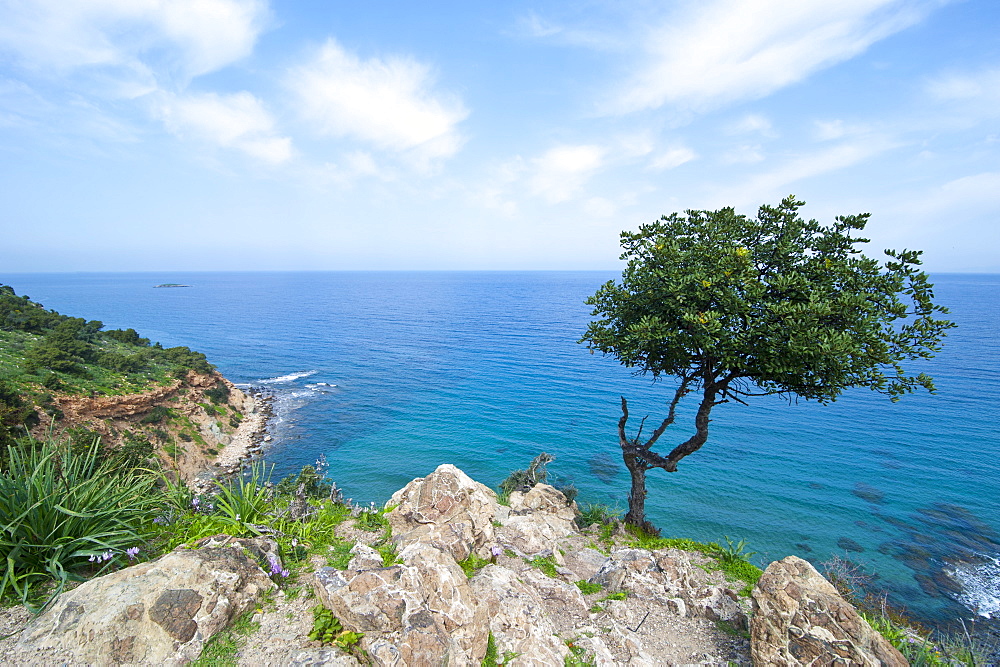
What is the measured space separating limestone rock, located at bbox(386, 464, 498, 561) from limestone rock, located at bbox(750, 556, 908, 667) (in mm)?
5469

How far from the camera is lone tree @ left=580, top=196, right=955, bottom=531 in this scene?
1020 cm

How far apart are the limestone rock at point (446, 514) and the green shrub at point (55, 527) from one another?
16.1 ft

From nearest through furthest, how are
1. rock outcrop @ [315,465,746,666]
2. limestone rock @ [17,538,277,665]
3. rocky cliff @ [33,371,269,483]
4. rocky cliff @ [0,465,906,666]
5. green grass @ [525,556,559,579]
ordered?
Result: limestone rock @ [17,538,277,665]
rocky cliff @ [0,465,906,666]
rock outcrop @ [315,465,746,666]
green grass @ [525,556,559,579]
rocky cliff @ [33,371,269,483]

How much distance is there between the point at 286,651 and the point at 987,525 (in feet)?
114

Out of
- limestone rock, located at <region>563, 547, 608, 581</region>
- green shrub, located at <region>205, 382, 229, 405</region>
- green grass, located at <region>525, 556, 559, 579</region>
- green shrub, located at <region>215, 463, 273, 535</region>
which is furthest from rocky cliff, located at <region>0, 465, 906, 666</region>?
green shrub, located at <region>205, 382, 229, 405</region>

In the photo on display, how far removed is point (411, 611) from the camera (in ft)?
19.0

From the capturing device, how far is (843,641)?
5984 millimetres

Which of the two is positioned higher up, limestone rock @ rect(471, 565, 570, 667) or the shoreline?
limestone rock @ rect(471, 565, 570, 667)

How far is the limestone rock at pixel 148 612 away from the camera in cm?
526

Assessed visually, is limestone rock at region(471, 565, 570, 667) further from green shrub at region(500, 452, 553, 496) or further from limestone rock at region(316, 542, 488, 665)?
green shrub at region(500, 452, 553, 496)

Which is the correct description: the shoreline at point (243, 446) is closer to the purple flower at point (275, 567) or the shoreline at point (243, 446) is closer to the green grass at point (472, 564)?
the purple flower at point (275, 567)

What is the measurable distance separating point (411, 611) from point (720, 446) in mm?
34077

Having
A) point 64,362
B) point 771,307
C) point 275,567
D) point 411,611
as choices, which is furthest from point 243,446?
point 771,307

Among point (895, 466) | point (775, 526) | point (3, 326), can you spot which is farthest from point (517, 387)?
point (3, 326)
